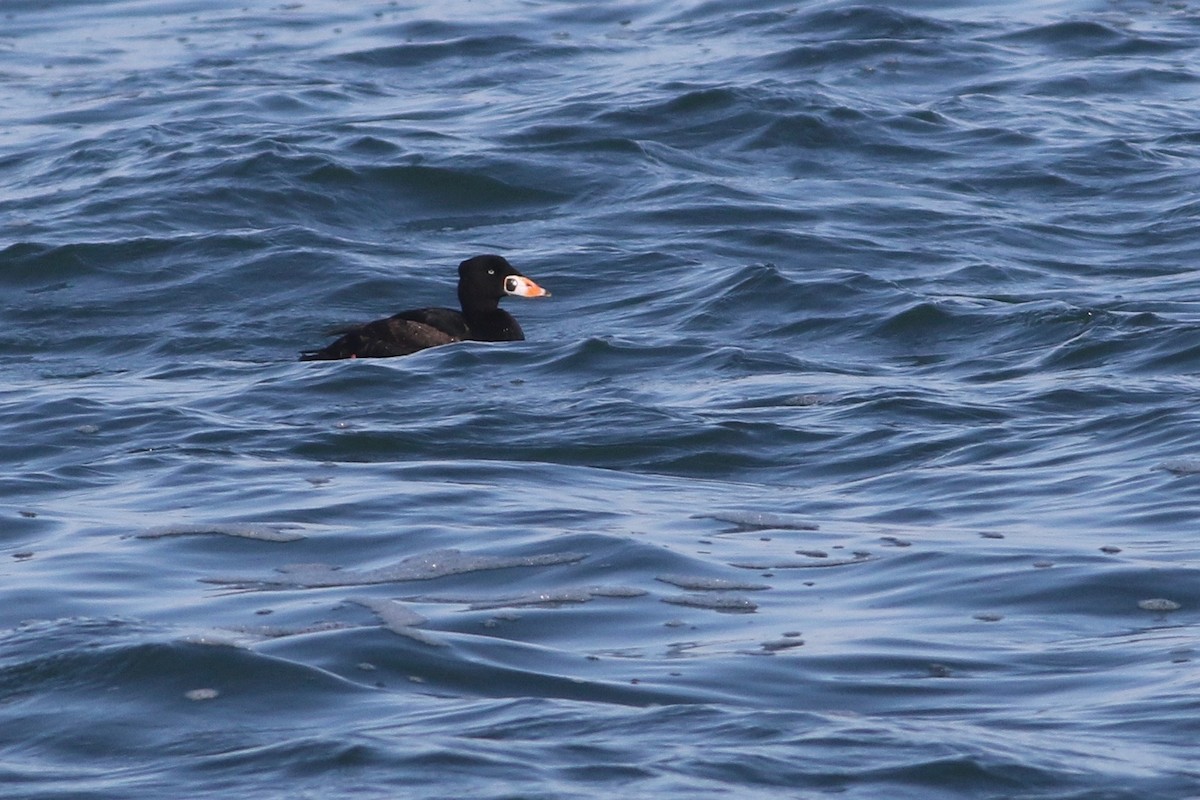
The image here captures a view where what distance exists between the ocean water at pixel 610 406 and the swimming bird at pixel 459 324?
0.81 ft

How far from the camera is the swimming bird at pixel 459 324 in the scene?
37.1 feet

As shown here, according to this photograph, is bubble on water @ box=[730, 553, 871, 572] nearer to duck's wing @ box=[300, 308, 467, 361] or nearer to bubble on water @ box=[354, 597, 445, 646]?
bubble on water @ box=[354, 597, 445, 646]

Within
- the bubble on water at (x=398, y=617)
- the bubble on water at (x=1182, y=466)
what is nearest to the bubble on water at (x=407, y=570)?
the bubble on water at (x=398, y=617)

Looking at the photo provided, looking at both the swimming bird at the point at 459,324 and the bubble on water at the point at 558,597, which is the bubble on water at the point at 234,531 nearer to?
the bubble on water at the point at 558,597

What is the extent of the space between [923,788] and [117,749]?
6.61 feet

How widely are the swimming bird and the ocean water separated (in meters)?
0.25

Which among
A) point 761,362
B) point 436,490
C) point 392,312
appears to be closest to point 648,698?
point 436,490

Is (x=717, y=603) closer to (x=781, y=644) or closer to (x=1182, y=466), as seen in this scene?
(x=781, y=644)

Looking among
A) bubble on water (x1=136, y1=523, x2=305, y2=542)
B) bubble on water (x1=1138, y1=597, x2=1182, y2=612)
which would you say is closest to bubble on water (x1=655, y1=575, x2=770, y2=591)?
bubble on water (x1=1138, y1=597, x2=1182, y2=612)

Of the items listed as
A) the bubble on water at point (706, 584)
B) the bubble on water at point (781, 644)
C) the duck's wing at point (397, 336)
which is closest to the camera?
the bubble on water at point (781, 644)

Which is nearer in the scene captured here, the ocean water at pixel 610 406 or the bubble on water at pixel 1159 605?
the ocean water at pixel 610 406

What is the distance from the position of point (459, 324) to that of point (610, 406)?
6.94 ft

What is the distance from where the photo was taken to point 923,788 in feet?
15.7

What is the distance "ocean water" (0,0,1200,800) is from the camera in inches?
208
